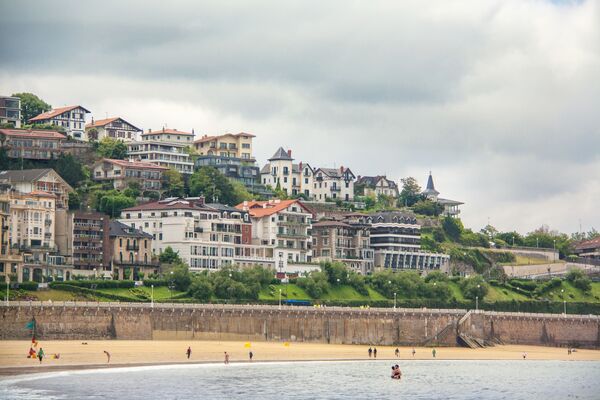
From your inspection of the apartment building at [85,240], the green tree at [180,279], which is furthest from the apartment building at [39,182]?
the green tree at [180,279]

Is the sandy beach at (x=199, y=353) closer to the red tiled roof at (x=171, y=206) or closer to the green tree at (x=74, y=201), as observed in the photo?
the red tiled roof at (x=171, y=206)

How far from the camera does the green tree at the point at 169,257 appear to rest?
616ft

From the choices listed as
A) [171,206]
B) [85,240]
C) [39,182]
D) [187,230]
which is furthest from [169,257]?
[39,182]

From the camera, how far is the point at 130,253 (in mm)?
186000

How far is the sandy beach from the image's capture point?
408ft

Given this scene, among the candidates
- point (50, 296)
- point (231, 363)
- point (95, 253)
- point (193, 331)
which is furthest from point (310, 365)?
point (95, 253)

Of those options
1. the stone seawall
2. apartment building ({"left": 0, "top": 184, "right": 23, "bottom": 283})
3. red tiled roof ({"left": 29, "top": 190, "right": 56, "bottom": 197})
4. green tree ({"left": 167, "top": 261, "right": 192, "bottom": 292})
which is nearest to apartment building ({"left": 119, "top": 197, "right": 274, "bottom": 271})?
green tree ({"left": 167, "top": 261, "right": 192, "bottom": 292})

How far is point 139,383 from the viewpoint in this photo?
114688mm

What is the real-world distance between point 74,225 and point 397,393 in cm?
7409

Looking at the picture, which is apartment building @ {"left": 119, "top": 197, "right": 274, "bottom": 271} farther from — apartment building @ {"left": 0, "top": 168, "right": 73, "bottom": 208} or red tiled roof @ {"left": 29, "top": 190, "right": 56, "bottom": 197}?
red tiled roof @ {"left": 29, "top": 190, "right": 56, "bottom": 197}

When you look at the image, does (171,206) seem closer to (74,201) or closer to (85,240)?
(74,201)

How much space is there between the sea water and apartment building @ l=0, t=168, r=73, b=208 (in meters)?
60.1

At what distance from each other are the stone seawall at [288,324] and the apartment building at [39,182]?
3928 centimetres

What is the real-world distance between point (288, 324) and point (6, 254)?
106ft
